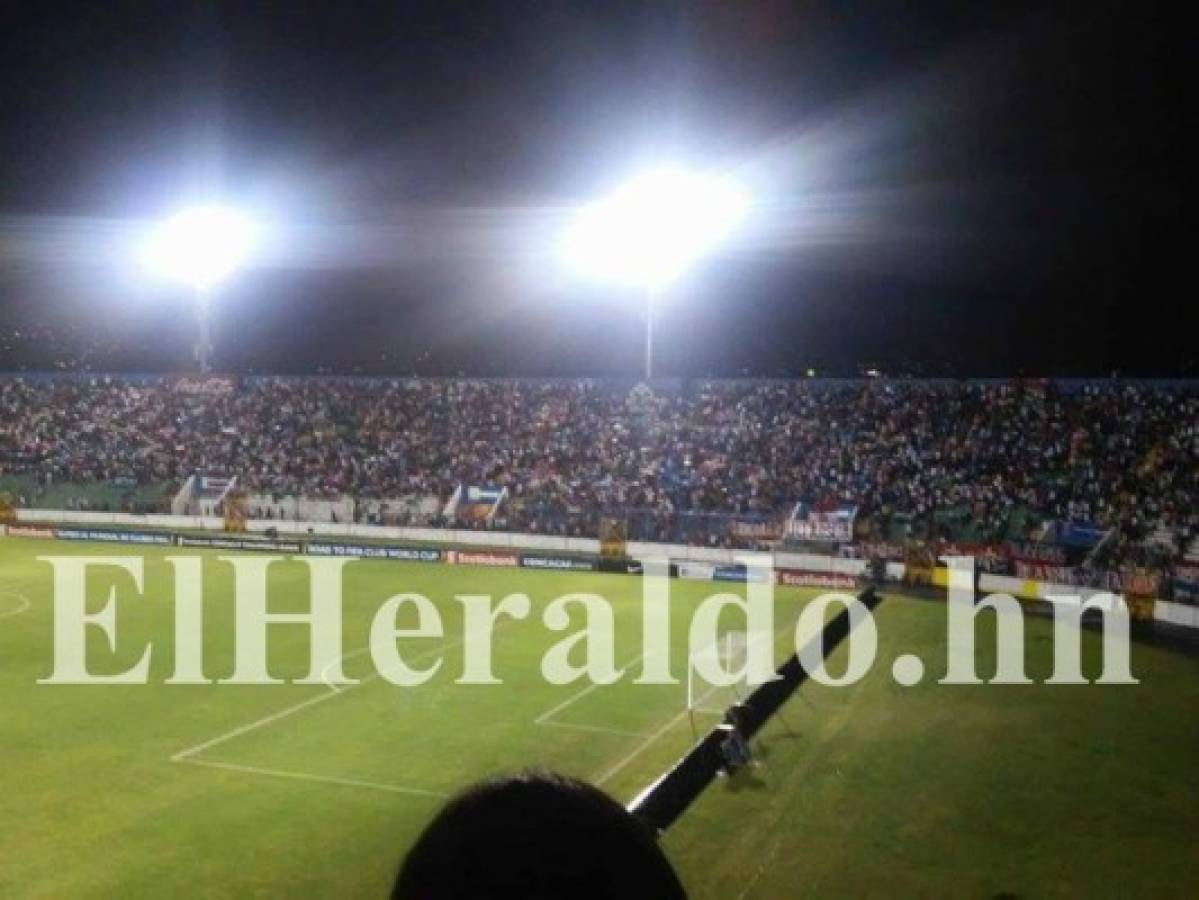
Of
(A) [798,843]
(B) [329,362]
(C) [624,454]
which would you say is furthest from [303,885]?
(B) [329,362]

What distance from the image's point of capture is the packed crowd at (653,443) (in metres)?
36.0

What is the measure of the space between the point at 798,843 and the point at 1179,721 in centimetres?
900

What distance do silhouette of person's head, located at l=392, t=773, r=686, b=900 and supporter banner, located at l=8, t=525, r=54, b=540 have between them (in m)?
46.9

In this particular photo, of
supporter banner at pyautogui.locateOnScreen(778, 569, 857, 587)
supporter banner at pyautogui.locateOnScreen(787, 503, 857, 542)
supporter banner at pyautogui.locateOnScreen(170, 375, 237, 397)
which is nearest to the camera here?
supporter banner at pyautogui.locateOnScreen(778, 569, 857, 587)

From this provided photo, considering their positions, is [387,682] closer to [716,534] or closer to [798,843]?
[798,843]

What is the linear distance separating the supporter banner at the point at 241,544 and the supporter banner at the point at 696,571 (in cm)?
1387

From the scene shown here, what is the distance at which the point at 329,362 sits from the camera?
7756 cm

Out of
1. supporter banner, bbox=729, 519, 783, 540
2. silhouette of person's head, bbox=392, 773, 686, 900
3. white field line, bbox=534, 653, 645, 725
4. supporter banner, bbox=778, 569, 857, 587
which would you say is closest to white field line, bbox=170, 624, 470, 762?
white field line, bbox=534, 653, 645, 725

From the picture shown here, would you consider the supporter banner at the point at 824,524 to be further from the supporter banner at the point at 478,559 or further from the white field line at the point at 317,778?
the white field line at the point at 317,778

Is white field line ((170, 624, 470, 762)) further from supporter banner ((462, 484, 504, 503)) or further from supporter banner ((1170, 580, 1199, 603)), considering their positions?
supporter banner ((462, 484, 504, 503))

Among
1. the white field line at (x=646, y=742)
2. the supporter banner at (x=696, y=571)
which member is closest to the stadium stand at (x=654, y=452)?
the supporter banner at (x=696, y=571)

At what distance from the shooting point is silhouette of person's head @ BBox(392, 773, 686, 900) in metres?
1.33

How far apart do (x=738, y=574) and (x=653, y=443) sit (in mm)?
13594

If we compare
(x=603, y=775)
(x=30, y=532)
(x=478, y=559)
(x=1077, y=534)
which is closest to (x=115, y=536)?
(x=30, y=532)
